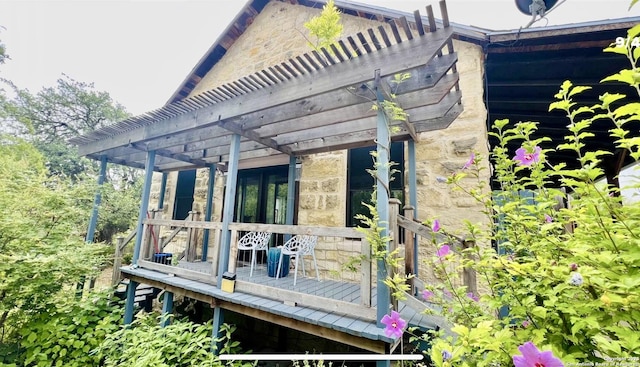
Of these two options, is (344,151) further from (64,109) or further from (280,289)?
(64,109)

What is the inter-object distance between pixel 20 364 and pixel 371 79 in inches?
274

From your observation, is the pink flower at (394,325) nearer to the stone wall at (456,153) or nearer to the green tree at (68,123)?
the stone wall at (456,153)

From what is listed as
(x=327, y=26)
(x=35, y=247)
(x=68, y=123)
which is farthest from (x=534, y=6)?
(x=68, y=123)

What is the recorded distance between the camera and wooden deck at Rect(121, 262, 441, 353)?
262 cm

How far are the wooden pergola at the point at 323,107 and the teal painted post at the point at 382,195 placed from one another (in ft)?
0.04

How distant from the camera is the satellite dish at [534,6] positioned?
283 cm

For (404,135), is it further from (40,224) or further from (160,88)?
(160,88)

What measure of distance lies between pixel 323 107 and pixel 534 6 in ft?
8.63

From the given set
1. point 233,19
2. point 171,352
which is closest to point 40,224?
point 171,352

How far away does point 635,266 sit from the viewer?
3.06 feet

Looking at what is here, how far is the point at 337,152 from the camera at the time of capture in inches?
206

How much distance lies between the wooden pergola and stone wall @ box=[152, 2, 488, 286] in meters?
0.46

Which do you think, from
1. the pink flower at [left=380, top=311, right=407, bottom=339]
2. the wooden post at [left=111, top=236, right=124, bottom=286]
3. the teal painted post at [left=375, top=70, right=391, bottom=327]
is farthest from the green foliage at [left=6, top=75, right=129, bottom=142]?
the pink flower at [left=380, top=311, right=407, bottom=339]

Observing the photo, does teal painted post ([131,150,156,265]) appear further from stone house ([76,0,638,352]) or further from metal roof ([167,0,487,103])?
metal roof ([167,0,487,103])
